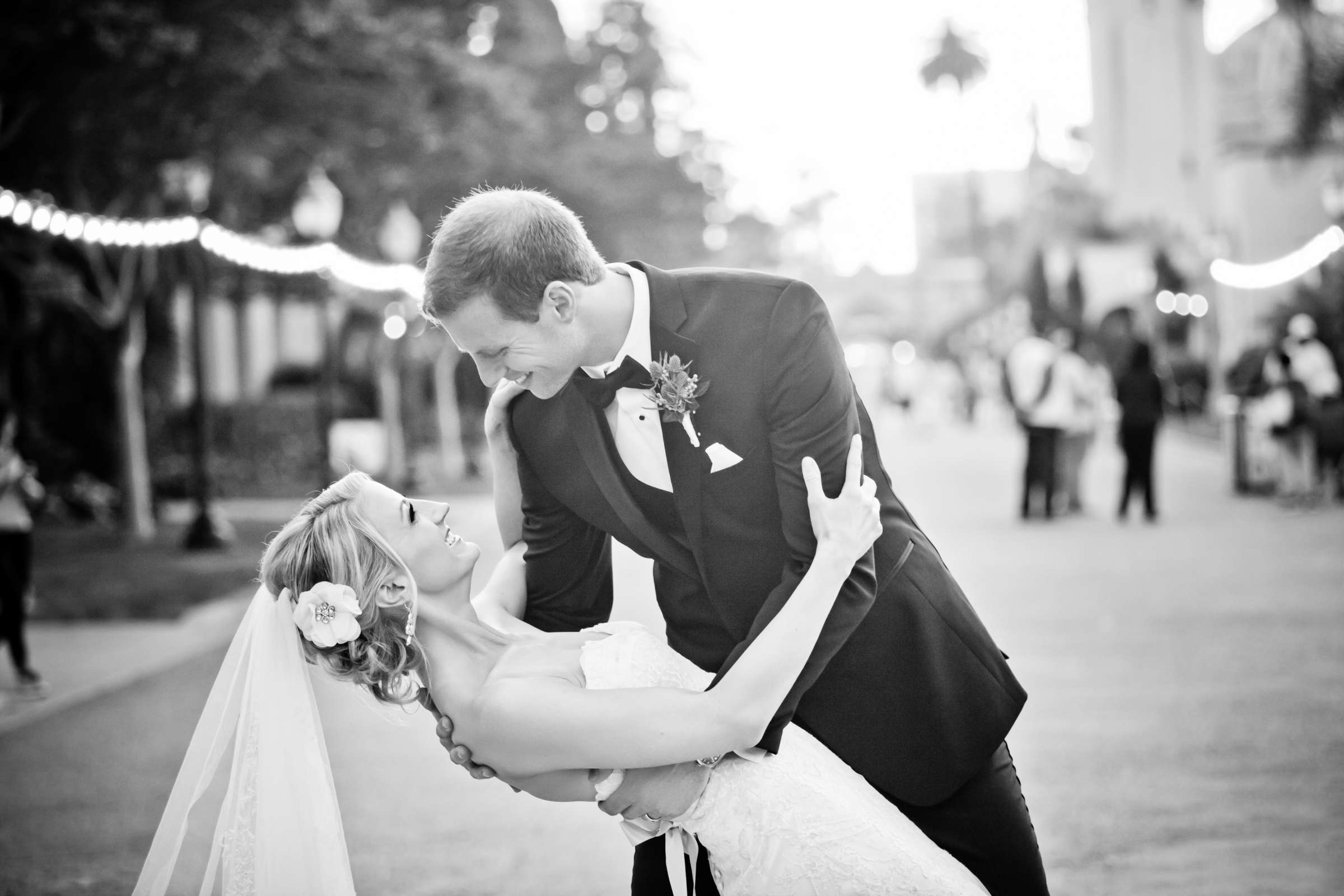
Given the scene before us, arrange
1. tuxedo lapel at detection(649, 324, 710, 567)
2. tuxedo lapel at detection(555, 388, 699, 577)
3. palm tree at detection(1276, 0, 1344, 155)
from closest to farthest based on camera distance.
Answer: tuxedo lapel at detection(649, 324, 710, 567) < tuxedo lapel at detection(555, 388, 699, 577) < palm tree at detection(1276, 0, 1344, 155)

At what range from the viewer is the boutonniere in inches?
118

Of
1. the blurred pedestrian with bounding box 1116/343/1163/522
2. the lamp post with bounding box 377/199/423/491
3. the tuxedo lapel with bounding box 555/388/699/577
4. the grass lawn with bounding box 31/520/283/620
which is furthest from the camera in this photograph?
the lamp post with bounding box 377/199/423/491

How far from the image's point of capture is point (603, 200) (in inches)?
1222

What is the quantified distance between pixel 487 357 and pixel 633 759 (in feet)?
2.91

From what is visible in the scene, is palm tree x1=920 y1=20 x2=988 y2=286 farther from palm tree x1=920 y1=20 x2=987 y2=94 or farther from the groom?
the groom

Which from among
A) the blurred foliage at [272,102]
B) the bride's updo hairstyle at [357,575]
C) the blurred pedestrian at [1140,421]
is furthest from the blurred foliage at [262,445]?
the bride's updo hairstyle at [357,575]

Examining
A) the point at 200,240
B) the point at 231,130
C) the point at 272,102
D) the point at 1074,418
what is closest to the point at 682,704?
the point at 272,102

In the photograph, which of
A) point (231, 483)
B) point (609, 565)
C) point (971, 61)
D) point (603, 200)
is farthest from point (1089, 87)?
point (609, 565)

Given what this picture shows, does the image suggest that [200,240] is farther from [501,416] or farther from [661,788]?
[661,788]

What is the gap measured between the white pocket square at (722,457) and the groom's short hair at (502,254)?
0.46m

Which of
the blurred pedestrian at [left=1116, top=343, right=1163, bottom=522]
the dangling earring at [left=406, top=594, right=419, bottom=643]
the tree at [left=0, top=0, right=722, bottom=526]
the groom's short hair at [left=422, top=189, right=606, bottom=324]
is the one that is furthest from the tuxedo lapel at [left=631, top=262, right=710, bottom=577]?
the blurred pedestrian at [left=1116, top=343, right=1163, bottom=522]

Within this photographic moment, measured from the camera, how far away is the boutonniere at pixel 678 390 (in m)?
3.01

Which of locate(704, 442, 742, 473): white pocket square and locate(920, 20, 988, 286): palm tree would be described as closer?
locate(704, 442, 742, 473): white pocket square

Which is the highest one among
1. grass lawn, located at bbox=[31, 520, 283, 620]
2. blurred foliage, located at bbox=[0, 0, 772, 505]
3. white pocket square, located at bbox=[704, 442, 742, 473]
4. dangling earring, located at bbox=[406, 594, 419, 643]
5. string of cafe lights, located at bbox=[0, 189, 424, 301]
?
blurred foliage, located at bbox=[0, 0, 772, 505]
